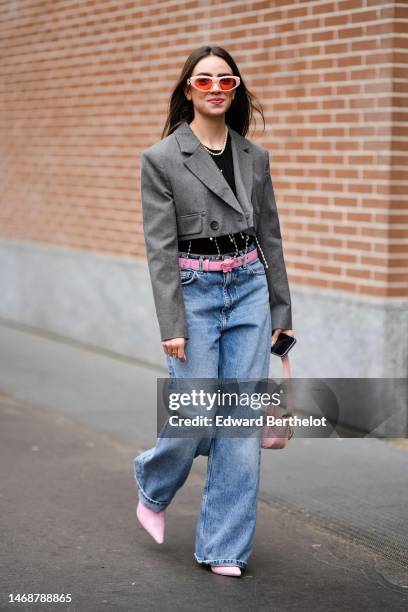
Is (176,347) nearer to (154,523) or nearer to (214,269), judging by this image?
(214,269)

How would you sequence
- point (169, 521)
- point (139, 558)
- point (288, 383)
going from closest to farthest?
point (288, 383) → point (139, 558) → point (169, 521)

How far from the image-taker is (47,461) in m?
7.00

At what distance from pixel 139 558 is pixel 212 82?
203 cm

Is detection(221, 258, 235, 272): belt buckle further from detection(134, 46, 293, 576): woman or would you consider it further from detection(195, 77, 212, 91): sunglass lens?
detection(195, 77, 212, 91): sunglass lens

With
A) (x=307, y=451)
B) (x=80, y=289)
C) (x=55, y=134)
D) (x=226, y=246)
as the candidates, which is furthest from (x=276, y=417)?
(x=55, y=134)

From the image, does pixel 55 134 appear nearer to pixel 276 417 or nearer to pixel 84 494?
pixel 84 494

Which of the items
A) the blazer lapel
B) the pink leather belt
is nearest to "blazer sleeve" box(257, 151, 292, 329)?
the blazer lapel

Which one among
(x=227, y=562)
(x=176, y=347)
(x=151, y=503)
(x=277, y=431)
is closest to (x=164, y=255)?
(x=176, y=347)

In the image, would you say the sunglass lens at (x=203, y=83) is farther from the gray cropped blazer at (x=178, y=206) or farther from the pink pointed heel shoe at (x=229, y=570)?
the pink pointed heel shoe at (x=229, y=570)

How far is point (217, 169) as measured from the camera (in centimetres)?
494

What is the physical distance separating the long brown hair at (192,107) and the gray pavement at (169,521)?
72.0 inches

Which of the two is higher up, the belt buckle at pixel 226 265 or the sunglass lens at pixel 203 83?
the sunglass lens at pixel 203 83

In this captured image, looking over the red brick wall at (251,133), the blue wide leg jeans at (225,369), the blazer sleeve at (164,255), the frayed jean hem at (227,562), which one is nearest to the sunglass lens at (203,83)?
the blazer sleeve at (164,255)

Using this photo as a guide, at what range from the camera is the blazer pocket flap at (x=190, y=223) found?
16.0 ft
